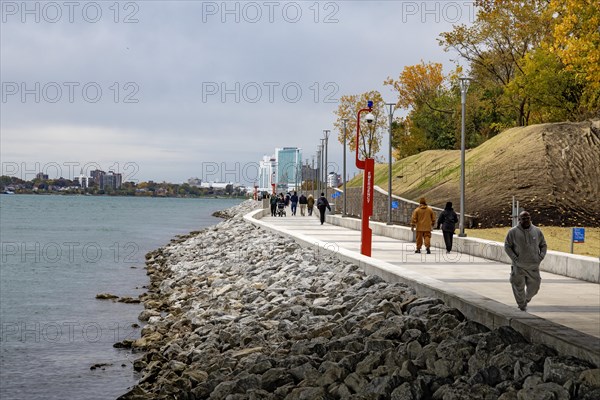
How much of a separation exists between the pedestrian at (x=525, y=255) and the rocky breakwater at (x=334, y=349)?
1.07m

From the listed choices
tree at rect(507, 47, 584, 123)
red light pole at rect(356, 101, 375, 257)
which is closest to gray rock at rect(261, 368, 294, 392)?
red light pole at rect(356, 101, 375, 257)

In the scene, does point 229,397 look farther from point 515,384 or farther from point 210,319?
point 210,319

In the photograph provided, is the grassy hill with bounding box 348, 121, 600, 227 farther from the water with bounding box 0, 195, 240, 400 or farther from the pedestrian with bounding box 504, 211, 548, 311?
the pedestrian with bounding box 504, 211, 548, 311

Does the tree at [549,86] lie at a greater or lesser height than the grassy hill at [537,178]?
greater

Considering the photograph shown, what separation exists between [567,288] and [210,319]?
735cm

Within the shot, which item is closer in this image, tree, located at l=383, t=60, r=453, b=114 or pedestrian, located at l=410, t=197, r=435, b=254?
pedestrian, located at l=410, t=197, r=435, b=254

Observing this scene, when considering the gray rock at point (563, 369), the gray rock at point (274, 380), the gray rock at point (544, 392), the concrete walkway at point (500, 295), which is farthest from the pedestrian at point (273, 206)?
the gray rock at point (544, 392)

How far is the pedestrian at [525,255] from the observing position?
40.0 ft

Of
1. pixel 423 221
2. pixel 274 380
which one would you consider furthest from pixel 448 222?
pixel 274 380

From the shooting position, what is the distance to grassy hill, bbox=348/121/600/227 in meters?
39.8

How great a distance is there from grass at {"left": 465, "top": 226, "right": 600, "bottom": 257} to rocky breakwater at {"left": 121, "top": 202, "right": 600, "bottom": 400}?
32.9ft

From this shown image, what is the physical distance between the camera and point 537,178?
138 feet

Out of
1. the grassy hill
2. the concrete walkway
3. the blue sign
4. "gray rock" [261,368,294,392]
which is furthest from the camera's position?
the grassy hill

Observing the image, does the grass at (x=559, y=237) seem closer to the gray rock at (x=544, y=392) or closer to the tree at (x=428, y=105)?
the gray rock at (x=544, y=392)
